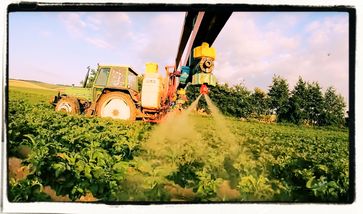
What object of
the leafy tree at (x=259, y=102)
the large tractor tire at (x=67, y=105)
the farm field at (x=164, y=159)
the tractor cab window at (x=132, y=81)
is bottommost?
the farm field at (x=164, y=159)

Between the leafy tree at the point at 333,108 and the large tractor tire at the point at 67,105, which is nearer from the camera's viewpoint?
the leafy tree at the point at 333,108

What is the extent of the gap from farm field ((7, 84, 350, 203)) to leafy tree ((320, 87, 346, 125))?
0.09 meters

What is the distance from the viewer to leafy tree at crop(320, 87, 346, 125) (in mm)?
3297

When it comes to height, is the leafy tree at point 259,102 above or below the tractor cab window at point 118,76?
below

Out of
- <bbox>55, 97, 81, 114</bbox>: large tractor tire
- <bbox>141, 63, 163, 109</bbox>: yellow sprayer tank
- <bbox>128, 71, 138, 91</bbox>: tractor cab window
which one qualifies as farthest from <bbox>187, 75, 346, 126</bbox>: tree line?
<bbox>55, 97, 81, 114</bbox>: large tractor tire

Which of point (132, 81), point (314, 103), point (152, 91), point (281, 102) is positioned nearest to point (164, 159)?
point (152, 91)

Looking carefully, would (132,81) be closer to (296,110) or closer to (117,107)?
(117,107)

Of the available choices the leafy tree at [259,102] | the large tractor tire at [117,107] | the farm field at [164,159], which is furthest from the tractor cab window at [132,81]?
the leafy tree at [259,102]

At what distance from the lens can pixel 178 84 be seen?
360cm

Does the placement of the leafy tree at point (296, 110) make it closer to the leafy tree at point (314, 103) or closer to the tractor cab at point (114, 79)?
the leafy tree at point (314, 103)

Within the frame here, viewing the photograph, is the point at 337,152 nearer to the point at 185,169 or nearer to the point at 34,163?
→ the point at 185,169

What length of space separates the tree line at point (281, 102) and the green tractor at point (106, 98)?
19.5 inches

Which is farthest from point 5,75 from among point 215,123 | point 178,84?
point 215,123

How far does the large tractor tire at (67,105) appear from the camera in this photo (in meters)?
3.40
